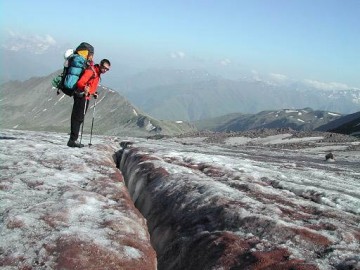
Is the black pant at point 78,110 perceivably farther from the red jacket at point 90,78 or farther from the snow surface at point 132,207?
the snow surface at point 132,207

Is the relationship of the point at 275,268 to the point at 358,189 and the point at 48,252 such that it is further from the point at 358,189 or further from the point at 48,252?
the point at 358,189

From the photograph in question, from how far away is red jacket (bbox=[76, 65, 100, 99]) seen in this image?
Answer: 23.5 m

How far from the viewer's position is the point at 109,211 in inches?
627

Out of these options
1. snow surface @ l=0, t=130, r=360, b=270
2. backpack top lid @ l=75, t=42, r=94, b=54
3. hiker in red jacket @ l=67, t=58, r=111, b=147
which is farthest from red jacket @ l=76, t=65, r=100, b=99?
snow surface @ l=0, t=130, r=360, b=270

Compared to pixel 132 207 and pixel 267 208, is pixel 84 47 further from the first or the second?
pixel 267 208

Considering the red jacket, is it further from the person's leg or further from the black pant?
the person's leg

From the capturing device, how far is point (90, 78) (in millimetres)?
23750

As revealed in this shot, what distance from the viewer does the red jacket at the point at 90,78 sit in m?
23.5

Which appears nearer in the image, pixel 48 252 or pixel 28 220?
pixel 48 252

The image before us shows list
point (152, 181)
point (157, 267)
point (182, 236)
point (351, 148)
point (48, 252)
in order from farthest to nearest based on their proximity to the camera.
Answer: point (351, 148) → point (152, 181) → point (182, 236) → point (157, 267) → point (48, 252)

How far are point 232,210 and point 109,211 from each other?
486 cm

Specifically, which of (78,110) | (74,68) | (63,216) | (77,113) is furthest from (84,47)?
(63,216)

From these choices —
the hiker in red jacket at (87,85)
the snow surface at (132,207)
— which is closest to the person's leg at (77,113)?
the hiker in red jacket at (87,85)

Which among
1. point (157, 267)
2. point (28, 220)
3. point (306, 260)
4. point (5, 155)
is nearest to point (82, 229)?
point (28, 220)
